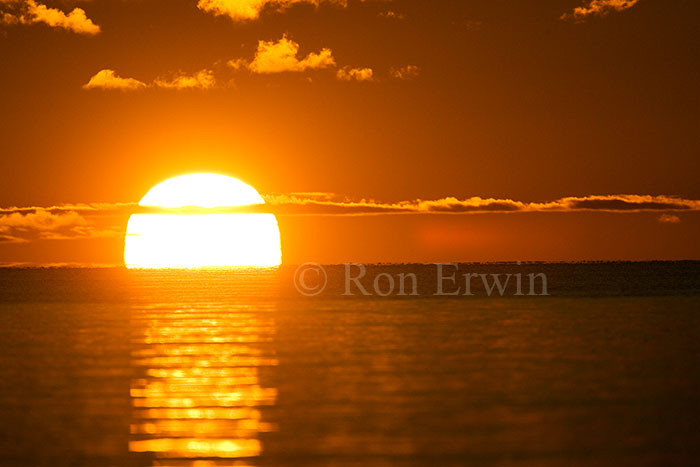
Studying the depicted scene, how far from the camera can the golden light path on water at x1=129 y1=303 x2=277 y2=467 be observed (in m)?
15.3

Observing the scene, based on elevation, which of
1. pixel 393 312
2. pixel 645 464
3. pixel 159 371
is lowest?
pixel 645 464

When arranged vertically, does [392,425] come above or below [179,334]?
below

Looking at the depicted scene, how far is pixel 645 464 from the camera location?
1386cm

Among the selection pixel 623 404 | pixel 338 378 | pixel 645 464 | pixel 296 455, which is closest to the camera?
pixel 645 464

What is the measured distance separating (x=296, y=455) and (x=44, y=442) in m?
4.72

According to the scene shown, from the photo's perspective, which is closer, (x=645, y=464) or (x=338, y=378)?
(x=645, y=464)

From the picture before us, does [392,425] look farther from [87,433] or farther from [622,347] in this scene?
[622,347]

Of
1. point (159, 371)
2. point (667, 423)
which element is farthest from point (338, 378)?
point (667, 423)

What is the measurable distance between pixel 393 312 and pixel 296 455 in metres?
38.3

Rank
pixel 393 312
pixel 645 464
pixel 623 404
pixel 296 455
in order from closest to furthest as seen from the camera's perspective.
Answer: pixel 645 464
pixel 296 455
pixel 623 404
pixel 393 312

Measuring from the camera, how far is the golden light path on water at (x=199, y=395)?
15.3 metres

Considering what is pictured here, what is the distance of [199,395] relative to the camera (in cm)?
2066

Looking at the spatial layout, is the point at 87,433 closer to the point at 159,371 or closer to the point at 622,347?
the point at 159,371

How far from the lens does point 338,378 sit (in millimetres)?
23406
